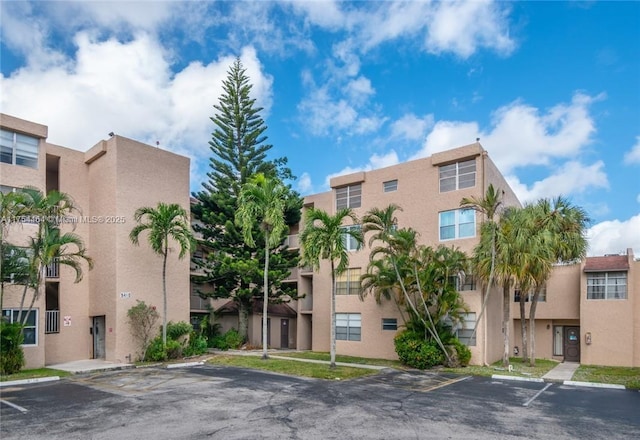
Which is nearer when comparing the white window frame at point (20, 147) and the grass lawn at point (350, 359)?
the white window frame at point (20, 147)

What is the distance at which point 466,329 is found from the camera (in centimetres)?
1841

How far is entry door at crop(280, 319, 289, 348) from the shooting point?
91.6ft

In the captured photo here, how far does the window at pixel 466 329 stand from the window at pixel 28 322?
17.3 metres

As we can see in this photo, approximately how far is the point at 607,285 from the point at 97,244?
23.5 m

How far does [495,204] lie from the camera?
16953mm

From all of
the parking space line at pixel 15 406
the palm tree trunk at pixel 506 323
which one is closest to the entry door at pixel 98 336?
the parking space line at pixel 15 406

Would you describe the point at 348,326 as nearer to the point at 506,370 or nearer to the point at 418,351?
the point at 418,351

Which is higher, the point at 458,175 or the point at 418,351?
the point at 458,175

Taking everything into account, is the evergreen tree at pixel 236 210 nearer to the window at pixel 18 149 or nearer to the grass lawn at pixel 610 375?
the window at pixel 18 149

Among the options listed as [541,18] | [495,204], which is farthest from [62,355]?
[541,18]

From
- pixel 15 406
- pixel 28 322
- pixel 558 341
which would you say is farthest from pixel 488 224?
pixel 28 322

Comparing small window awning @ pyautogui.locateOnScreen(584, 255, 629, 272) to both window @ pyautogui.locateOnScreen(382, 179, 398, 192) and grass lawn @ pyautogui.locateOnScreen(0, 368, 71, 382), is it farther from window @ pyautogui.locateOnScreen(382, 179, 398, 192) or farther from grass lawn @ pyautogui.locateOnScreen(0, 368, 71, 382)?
grass lawn @ pyautogui.locateOnScreen(0, 368, 71, 382)

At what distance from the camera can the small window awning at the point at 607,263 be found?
19.3m

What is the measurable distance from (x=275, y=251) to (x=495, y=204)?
42.0 feet
